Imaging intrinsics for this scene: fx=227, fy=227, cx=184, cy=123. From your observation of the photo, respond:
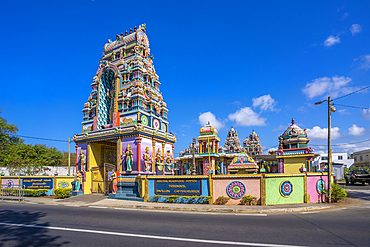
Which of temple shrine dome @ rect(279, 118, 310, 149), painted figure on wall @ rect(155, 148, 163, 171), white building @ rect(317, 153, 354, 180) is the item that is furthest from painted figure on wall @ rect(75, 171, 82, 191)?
white building @ rect(317, 153, 354, 180)

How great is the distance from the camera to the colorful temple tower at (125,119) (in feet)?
62.6

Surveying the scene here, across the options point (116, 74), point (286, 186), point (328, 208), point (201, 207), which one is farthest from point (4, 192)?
point (328, 208)

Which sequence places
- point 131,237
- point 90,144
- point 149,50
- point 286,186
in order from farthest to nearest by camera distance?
point 149,50 < point 90,144 < point 286,186 < point 131,237

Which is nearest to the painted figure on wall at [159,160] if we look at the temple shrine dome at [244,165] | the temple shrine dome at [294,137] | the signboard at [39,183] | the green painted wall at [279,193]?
the temple shrine dome at [244,165]

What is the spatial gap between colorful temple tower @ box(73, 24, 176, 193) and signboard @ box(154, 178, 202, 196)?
4.20m

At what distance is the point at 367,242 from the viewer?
5.98m

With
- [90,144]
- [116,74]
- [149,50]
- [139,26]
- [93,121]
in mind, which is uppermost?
[139,26]

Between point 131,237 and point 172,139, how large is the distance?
1617cm

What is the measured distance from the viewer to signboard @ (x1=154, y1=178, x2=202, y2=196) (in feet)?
44.8

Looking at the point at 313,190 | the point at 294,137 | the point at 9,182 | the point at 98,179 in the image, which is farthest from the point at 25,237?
the point at 294,137

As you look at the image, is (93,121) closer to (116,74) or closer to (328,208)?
(116,74)

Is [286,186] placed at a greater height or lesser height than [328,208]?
greater

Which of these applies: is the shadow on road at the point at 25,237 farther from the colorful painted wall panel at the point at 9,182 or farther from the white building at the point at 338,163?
the white building at the point at 338,163

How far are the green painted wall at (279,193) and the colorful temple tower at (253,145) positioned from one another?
49673 mm
